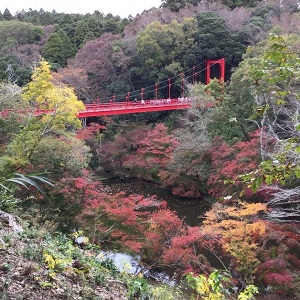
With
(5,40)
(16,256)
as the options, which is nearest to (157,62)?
(5,40)

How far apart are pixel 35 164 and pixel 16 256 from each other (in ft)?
20.5

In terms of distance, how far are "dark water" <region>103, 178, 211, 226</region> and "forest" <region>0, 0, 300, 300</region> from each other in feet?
0.90

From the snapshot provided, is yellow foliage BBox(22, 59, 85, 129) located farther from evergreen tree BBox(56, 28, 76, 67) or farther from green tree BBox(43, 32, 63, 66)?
evergreen tree BBox(56, 28, 76, 67)

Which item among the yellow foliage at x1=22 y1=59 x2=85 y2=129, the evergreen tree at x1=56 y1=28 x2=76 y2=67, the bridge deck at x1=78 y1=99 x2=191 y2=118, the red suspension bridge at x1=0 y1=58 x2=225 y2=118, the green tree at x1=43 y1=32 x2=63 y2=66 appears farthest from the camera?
the evergreen tree at x1=56 y1=28 x2=76 y2=67

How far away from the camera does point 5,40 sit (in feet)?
91.0

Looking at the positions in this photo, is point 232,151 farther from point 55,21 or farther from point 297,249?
point 55,21

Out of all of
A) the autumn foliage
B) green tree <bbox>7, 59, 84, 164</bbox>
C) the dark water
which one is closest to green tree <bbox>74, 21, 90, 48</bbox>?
the dark water

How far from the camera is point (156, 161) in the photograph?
1641cm

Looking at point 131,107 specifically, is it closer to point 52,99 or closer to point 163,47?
point 163,47

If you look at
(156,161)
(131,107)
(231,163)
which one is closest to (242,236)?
(231,163)

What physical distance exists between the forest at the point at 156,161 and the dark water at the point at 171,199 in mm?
273

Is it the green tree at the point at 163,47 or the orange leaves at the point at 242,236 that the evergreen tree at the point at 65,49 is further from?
the orange leaves at the point at 242,236

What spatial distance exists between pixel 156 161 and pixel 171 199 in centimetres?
205

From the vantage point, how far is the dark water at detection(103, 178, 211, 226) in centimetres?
1332
